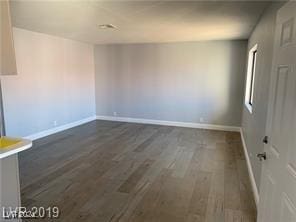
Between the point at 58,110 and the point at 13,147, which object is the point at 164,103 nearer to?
the point at 58,110

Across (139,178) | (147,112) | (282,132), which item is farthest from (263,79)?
(147,112)

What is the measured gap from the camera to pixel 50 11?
340 centimetres

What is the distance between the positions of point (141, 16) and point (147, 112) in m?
3.83

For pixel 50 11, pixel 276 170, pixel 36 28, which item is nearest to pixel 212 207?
pixel 276 170

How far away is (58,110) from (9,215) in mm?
4353

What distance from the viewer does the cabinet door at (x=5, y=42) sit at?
161cm

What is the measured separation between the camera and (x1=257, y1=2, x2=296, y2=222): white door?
1330 mm

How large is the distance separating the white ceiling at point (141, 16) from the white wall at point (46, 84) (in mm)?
588

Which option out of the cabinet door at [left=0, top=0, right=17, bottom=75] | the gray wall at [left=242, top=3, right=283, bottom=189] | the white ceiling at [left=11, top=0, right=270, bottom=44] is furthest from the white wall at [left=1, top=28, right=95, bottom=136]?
the gray wall at [left=242, top=3, right=283, bottom=189]

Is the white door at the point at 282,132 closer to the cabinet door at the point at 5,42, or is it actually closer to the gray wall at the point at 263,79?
the gray wall at the point at 263,79

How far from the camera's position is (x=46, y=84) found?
5.56m

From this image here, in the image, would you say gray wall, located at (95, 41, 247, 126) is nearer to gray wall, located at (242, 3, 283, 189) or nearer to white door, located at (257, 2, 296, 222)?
gray wall, located at (242, 3, 283, 189)

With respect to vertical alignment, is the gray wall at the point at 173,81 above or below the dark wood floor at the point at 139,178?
above

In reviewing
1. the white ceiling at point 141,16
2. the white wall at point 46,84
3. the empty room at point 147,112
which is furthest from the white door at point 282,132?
the white wall at point 46,84
